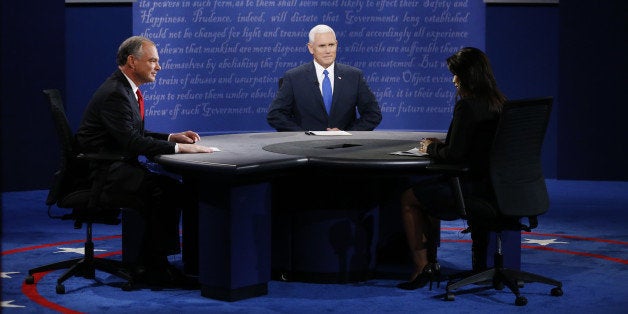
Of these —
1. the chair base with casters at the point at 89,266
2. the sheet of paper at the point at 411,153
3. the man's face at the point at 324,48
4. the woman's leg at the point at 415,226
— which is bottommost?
the chair base with casters at the point at 89,266

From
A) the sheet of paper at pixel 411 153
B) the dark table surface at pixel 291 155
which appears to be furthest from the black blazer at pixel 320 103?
the sheet of paper at pixel 411 153

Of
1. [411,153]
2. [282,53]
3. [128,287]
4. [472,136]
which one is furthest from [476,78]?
[282,53]

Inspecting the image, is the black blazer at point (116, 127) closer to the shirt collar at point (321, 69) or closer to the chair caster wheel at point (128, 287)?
the chair caster wheel at point (128, 287)

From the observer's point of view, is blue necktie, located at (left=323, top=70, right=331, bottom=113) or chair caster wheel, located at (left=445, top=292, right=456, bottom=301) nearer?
chair caster wheel, located at (left=445, top=292, right=456, bottom=301)

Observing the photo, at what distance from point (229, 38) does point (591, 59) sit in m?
3.49

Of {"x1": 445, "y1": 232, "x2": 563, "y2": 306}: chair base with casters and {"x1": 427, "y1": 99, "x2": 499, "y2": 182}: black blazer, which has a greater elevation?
{"x1": 427, "y1": 99, "x2": 499, "y2": 182}: black blazer

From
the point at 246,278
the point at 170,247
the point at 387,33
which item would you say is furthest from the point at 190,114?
the point at 246,278

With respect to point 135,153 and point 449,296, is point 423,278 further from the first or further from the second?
point 135,153

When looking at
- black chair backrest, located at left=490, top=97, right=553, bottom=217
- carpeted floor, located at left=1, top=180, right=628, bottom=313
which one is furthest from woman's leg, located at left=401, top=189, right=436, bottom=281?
black chair backrest, located at left=490, top=97, right=553, bottom=217

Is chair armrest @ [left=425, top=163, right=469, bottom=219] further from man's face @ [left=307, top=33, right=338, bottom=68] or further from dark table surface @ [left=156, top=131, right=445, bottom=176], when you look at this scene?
man's face @ [left=307, top=33, right=338, bottom=68]

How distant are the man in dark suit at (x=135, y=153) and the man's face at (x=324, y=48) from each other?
1678mm

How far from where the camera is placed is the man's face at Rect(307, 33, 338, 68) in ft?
19.2

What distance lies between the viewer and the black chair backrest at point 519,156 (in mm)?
3678

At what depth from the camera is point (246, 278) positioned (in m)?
3.96
